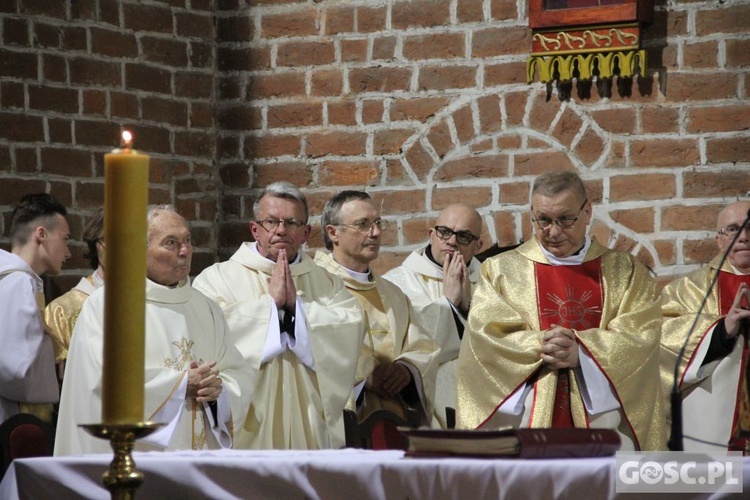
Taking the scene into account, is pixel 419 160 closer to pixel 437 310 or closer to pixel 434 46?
pixel 434 46

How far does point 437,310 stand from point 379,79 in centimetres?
161

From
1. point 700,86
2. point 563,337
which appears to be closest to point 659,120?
point 700,86

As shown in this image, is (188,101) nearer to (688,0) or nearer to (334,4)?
(334,4)

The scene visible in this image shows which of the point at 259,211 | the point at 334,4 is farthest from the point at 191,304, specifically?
the point at 334,4

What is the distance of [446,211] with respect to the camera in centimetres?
696

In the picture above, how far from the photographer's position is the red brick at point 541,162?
712 cm

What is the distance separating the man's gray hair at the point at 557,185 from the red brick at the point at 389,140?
82.2 inches

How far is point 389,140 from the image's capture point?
7582mm

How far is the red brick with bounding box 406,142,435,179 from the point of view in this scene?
7461 millimetres

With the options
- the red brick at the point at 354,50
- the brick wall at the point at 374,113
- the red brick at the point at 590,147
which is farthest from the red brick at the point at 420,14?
the red brick at the point at 590,147

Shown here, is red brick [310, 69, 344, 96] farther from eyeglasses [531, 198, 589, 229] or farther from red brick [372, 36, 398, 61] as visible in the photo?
eyeglasses [531, 198, 589, 229]

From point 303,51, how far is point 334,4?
338 millimetres

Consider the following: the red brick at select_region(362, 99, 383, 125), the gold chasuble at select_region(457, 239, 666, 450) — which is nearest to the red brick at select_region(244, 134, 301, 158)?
the red brick at select_region(362, 99, 383, 125)

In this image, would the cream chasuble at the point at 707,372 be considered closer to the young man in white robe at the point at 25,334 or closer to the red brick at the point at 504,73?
the red brick at the point at 504,73
